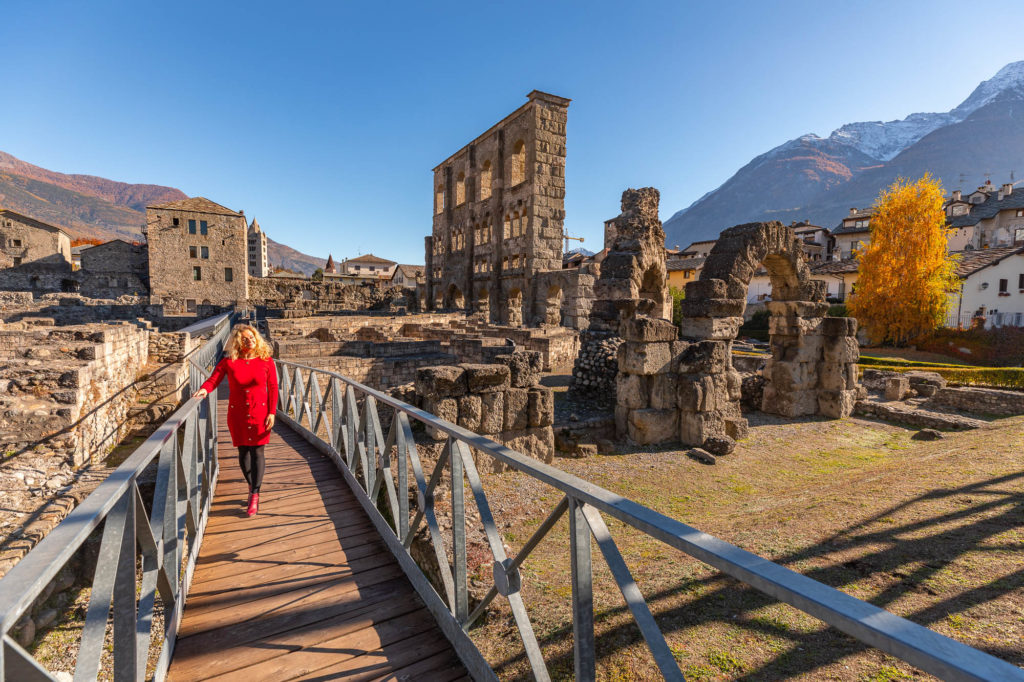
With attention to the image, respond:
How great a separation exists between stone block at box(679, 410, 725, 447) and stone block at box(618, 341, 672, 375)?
3.43 ft

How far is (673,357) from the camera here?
9547mm

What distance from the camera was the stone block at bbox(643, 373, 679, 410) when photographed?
9.23m

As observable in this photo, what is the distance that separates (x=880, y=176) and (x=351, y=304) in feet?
637

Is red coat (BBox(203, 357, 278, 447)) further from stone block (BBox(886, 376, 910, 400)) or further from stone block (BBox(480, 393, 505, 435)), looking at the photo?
stone block (BBox(886, 376, 910, 400))

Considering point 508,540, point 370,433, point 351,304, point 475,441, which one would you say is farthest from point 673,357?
point 351,304

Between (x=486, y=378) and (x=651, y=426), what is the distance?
13.2 ft

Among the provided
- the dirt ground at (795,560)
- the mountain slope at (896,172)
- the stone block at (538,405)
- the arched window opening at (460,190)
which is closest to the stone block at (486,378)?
the stone block at (538,405)

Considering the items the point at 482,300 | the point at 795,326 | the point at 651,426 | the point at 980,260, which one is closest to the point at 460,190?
the point at 482,300

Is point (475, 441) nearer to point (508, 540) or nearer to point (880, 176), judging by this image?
point (508, 540)

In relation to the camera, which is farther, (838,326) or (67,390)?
(838,326)

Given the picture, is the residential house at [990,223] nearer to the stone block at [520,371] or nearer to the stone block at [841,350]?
the stone block at [841,350]

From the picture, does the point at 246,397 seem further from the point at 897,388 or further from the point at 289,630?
the point at 897,388

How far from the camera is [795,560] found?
3.97 meters

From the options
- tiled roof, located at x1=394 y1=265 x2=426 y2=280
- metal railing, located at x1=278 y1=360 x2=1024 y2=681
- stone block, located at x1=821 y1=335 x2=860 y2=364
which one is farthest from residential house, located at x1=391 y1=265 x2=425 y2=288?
metal railing, located at x1=278 y1=360 x2=1024 y2=681
